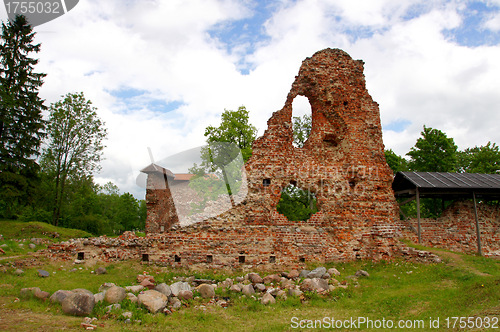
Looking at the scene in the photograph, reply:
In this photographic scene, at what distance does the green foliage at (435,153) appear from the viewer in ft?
81.1

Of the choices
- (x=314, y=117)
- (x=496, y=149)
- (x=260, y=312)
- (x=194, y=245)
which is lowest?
(x=260, y=312)

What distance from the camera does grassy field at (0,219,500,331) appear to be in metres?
6.41

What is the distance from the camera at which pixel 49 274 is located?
9.48 meters

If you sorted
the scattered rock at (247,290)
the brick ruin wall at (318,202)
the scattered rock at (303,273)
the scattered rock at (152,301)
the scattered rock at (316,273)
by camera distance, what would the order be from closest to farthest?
the scattered rock at (152,301)
the scattered rock at (247,290)
the scattered rock at (316,273)
the scattered rock at (303,273)
the brick ruin wall at (318,202)

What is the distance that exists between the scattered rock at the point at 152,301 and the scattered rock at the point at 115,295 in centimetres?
42

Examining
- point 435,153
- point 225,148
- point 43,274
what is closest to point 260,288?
point 43,274

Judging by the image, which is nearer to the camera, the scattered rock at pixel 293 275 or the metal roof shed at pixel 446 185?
the scattered rock at pixel 293 275

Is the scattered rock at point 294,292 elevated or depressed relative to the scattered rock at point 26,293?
depressed

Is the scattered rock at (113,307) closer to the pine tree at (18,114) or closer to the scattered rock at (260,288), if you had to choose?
the scattered rock at (260,288)

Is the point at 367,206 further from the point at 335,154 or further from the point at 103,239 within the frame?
the point at 103,239

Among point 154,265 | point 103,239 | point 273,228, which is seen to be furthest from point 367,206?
point 103,239

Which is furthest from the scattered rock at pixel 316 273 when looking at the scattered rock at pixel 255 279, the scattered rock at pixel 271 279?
the scattered rock at pixel 255 279

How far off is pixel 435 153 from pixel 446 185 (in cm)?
1358

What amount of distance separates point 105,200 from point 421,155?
4224 cm
